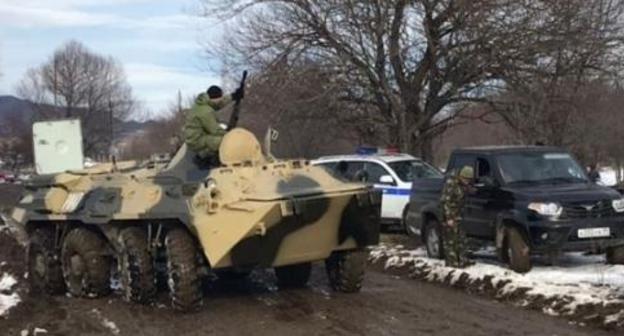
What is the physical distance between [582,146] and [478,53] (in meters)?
7.43

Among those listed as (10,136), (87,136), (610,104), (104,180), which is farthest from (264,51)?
(10,136)

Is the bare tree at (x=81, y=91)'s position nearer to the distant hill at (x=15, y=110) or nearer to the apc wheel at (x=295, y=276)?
the distant hill at (x=15, y=110)

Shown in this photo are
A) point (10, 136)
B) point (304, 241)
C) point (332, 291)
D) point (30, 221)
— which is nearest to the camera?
point (304, 241)

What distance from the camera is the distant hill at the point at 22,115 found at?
90062 millimetres

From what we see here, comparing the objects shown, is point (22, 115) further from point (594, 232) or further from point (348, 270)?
point (594, 232)

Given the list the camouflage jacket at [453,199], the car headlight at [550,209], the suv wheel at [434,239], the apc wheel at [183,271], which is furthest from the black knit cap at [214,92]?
the suv wheel at [434,239]

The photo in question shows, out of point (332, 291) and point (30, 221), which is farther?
point (30, 221)

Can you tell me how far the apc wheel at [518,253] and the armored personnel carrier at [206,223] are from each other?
84.7 inches

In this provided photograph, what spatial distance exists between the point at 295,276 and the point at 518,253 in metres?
2.92

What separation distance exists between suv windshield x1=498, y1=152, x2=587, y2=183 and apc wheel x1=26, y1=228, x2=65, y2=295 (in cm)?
641

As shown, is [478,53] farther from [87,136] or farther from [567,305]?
[87,136]

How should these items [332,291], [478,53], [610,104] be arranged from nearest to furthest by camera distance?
[332,291] → [478,53] → [610,104]

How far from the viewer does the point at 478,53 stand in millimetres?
23578

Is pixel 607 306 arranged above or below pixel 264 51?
below
